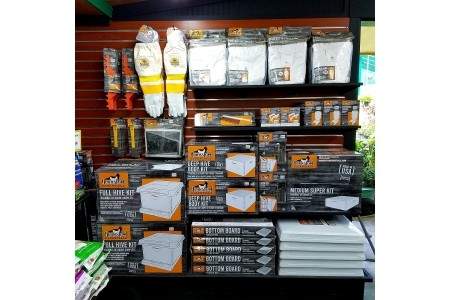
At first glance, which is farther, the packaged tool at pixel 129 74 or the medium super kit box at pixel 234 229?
the packaged tool at pixel 129 74

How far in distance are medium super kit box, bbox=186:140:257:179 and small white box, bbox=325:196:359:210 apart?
0.63 m

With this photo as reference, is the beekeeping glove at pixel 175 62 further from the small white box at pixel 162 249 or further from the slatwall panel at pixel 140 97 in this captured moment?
the small white box at pixel 162 249

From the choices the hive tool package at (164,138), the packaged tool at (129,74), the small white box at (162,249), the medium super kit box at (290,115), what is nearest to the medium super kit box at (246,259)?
the small white box at (162,249)

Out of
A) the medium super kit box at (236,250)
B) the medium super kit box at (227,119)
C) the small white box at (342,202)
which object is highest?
the medium super kit box at (227,119)

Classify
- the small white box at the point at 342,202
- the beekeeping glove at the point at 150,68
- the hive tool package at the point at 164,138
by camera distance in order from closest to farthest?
the small white box at the point at 342,202, the beekeeping glove at the point at 150,68, the hive tool package at the point at 164,138

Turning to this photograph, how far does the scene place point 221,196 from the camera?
2723 millimetres

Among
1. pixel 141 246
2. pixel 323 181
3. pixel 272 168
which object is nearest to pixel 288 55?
pixel 272 168

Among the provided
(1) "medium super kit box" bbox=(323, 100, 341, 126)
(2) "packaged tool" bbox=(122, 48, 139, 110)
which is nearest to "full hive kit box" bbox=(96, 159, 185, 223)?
(2) "packaged tool" bbox=(122, 48, 139, 110)

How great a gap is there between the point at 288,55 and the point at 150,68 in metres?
1.11

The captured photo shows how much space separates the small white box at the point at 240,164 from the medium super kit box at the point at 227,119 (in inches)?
10.7

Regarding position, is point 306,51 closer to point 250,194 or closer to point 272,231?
point 250,194

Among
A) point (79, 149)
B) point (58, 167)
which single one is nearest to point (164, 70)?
point (79, 149)

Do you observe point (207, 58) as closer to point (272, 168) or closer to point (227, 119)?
point (227, 119)

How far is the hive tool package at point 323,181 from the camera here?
8.84ft
